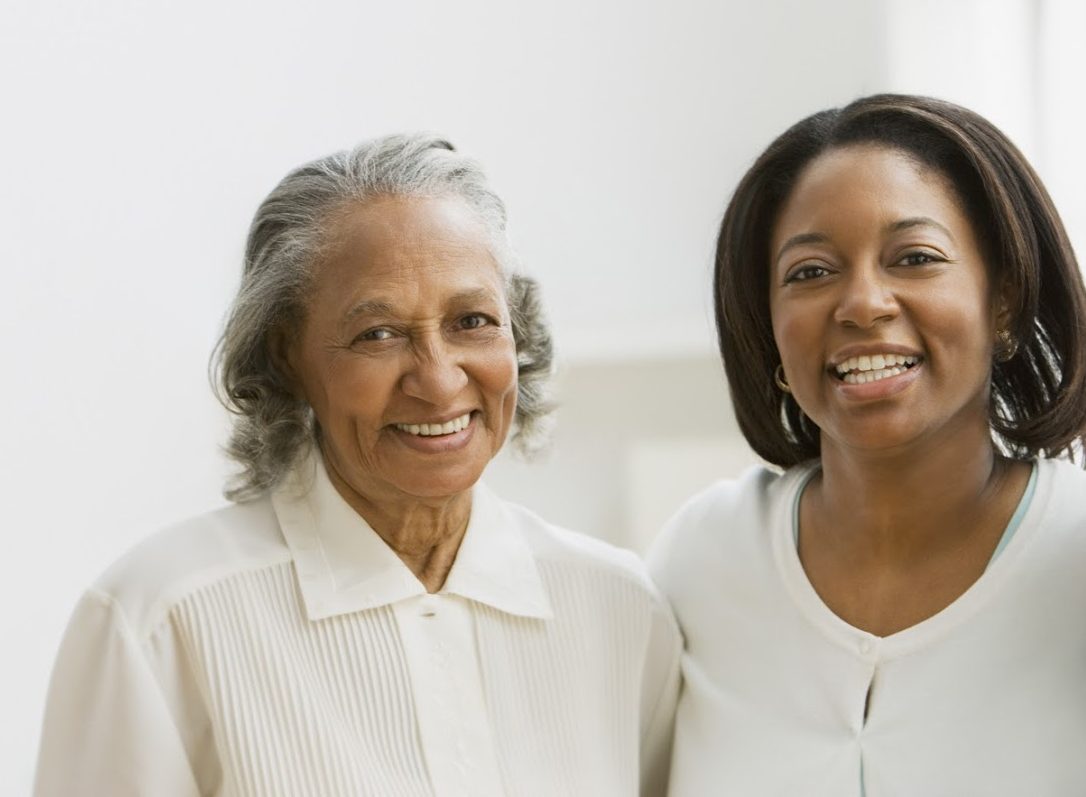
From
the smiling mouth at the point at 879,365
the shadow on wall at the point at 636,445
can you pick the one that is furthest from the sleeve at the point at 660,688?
the shadow on wall at the point at 636,445

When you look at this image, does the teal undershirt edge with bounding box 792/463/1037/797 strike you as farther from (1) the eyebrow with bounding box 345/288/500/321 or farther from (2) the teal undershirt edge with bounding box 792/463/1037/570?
(1) the eyebrow with bounding box 345/288/500/321

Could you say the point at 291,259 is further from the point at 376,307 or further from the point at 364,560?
the point at 364,560

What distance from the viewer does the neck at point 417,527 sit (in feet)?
6.73

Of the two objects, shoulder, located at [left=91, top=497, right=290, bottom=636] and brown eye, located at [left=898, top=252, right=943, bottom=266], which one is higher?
brown eye, located at [left=898, top=252, right=943, bottom=266]

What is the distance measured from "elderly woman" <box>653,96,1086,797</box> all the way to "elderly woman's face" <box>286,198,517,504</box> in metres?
0.43

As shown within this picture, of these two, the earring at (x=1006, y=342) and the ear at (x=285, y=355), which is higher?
the ear at (x=285, y=355)

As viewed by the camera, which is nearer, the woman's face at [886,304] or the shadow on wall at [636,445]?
the woman's face at [886,304]

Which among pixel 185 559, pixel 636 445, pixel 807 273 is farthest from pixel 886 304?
pixel 636 445

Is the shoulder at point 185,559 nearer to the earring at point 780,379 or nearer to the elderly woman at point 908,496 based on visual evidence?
the elderly woman at point 908,496

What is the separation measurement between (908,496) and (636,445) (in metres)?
2.13

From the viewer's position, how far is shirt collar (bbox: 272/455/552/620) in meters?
1.96

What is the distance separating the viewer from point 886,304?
1.89 m

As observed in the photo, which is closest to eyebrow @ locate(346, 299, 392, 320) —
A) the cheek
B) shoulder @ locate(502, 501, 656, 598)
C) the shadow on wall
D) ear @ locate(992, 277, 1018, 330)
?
shoulder @ locate(502, 501, 656, 598)

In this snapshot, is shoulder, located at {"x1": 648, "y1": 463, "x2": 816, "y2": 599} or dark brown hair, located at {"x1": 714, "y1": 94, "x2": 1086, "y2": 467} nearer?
dark brown hair, located at {"x1": 714, "y1": 94, "x2": 1086, "y2": 467}
